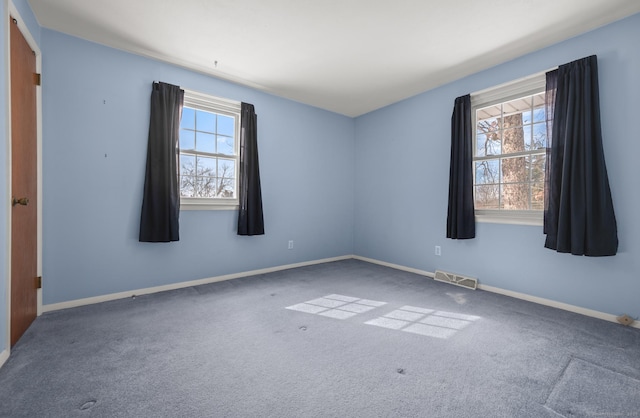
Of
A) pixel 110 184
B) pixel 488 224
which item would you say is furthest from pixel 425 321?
pixel 110 184

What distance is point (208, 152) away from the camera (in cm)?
358

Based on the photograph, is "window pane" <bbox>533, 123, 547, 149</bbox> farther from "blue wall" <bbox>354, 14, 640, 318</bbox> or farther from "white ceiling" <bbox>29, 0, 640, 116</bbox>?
"white ceiling" <bbox>29, 0, 640, 116</bbox>

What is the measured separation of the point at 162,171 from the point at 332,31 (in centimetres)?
229

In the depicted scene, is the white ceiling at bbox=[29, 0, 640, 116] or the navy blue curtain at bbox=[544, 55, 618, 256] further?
the navy blue curtain at bbox=[544, 55, 618, 256]

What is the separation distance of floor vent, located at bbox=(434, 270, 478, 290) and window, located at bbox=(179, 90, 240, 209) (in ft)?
9.42

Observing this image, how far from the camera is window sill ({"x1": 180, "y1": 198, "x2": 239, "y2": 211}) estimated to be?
332cm

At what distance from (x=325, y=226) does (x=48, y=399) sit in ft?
12.2

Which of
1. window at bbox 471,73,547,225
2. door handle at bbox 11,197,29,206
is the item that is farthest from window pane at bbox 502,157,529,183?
door handle at bbox 11,197,29,206

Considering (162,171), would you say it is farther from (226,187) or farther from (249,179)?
(249,179)

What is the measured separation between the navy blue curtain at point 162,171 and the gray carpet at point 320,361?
2.44ft

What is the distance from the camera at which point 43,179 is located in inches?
99.5

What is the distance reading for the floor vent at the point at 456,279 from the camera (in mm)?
3311

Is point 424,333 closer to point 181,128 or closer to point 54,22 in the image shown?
point 181,128

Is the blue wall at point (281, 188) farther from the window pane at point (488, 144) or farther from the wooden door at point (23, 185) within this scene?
the window pane at point (488, 144)
